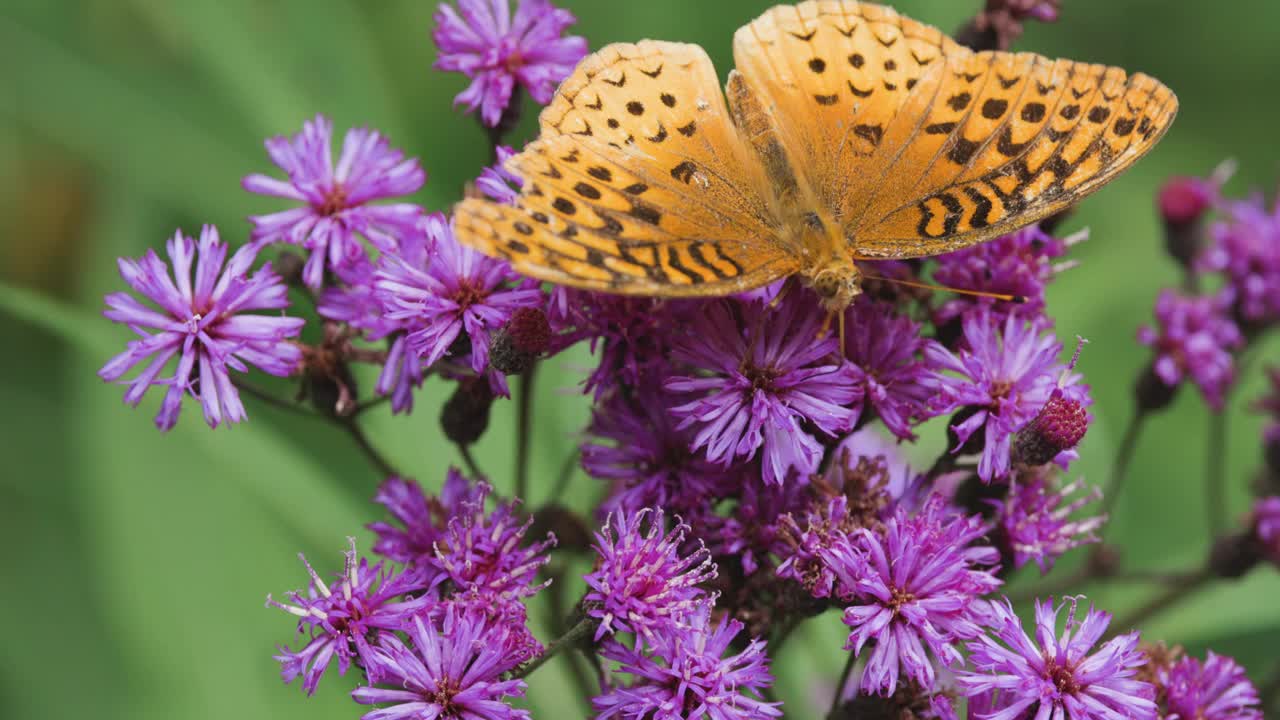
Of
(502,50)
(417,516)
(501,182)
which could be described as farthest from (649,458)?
(502,50)

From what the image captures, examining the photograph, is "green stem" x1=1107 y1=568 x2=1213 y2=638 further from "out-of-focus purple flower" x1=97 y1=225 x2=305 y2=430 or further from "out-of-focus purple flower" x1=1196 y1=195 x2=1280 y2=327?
"out-of-focus purple flower" x1=97 y1=225 x2=305 y2=430

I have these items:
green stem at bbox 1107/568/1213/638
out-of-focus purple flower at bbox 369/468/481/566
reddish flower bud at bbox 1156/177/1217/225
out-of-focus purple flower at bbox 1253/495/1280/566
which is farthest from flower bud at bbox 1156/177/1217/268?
out-of-focus purple flower at bbox 369/468/481/566

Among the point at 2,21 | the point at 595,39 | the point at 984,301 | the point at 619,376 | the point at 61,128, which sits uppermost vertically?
the point at 595,39

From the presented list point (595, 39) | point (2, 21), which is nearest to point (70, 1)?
point (2, 21)

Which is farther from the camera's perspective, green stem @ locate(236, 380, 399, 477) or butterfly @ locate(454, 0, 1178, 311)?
green stem @ locate(236, 380, 399, 477)

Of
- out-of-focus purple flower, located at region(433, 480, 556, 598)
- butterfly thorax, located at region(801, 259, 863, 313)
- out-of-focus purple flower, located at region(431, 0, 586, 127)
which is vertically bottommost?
out-of-focus purple flower, located at region(433, 480, 556, 598)

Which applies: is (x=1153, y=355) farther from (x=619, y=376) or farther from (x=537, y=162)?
(x=537, y=162)

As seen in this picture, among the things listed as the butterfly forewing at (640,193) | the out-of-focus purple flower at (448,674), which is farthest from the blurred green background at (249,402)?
the out-of-focus purple flower at (448,674)
